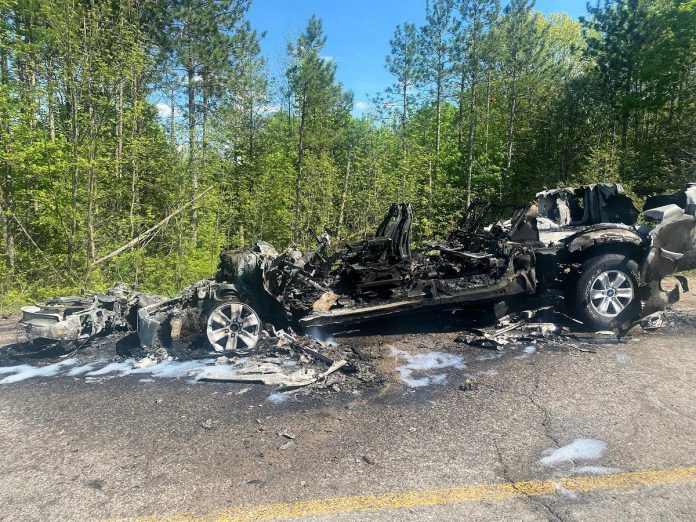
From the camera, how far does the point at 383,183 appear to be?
20.1 m

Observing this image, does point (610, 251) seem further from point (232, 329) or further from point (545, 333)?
point (232, 329)

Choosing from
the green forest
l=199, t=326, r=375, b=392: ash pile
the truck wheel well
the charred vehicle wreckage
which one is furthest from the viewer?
the green forest

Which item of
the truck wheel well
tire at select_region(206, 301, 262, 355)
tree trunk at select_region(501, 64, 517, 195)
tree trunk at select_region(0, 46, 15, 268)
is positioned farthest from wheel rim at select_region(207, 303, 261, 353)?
tree trunk at select_region(501, 64, 517, 195)

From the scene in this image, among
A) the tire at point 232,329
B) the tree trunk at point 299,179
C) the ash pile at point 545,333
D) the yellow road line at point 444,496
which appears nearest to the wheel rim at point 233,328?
the tire at point 232,329

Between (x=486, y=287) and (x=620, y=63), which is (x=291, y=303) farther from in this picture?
(x=620, y=63)

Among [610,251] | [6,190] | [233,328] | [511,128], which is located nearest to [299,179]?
[6,190]

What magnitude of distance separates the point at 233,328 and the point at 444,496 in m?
3.52

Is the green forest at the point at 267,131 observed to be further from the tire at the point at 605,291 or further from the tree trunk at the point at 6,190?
the tire at the point at 605,291

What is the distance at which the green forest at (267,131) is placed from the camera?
415 inches

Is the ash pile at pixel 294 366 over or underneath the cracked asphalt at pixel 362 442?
over

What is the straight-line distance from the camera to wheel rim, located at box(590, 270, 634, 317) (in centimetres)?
578

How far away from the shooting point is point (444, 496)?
2678mm

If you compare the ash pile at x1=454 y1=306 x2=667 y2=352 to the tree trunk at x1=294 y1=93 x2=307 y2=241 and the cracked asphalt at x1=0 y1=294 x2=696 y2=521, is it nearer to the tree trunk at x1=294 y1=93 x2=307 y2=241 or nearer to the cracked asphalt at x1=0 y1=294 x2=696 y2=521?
the cracked asphalt at x1=0 y1=294 x2=696 y2=521

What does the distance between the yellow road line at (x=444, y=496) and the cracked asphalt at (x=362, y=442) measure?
21mm
